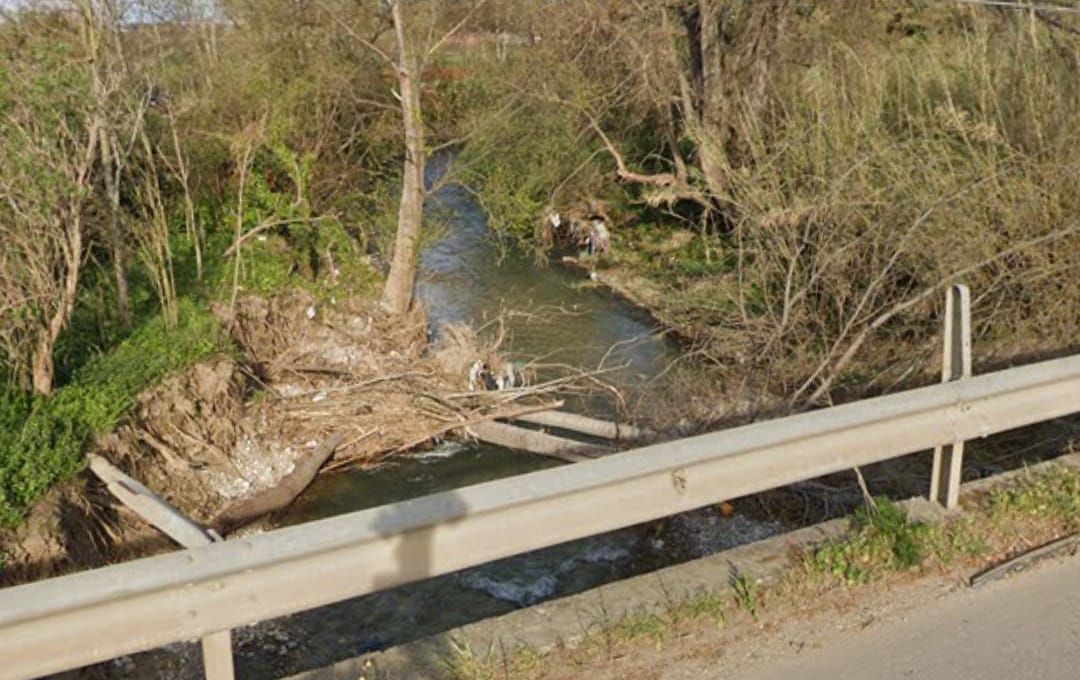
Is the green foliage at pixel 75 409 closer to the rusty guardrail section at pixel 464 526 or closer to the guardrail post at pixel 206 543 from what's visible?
the guardrail post at pixel 206 543

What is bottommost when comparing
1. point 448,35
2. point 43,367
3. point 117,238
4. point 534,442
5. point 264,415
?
point 534,442

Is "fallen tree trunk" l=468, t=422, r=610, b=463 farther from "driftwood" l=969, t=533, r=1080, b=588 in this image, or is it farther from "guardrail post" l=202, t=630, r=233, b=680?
"guardrail post" l=202, t=630, r=233, b=680

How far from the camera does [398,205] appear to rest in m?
15.4

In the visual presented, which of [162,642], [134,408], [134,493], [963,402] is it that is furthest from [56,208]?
[963,402]

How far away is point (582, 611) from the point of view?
4113 millimetres

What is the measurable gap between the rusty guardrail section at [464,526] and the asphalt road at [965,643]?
73 centimetres

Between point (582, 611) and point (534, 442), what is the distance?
5.82m

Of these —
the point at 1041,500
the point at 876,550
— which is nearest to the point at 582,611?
the point at 876,550

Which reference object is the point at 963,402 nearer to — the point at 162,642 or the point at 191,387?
the point at 162,642

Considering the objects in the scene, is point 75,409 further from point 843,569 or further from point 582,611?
point 843,569

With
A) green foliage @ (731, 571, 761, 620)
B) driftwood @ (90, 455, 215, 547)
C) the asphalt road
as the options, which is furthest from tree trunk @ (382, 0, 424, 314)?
the asphalt road

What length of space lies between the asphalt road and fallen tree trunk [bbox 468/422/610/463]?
493 cm

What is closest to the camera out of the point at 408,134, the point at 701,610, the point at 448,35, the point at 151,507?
the point at 701,610

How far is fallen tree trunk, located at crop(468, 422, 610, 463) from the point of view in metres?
9.27
